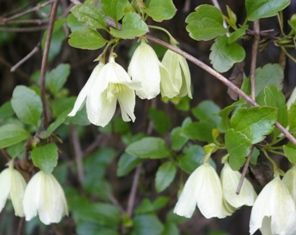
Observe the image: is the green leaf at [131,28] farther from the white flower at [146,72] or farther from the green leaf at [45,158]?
the green leaf at [45,158]

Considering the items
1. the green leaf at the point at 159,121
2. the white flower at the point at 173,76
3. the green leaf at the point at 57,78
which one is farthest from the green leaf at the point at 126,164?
the white flower at the point at 173,76

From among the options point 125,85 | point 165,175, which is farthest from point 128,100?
point 165,175

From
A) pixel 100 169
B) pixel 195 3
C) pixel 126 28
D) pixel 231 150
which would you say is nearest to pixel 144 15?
pixel 126 28

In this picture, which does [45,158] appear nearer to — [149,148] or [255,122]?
[149,148]

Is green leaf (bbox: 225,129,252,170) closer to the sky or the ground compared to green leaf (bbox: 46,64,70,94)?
closer to the ground

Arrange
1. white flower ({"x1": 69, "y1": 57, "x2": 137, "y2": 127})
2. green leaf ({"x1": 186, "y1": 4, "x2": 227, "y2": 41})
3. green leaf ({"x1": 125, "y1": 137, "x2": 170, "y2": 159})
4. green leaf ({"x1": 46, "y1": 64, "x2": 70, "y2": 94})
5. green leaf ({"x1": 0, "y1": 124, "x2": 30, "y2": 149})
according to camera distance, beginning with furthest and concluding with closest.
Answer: green leaf ({"x1": 46, "y1": 64, "x2": 70, "y2": 94}), green leaf ({"x1": 125, "y1": 137, "x2": 170, "y2": 159}), green leaf ({"x1": 0, "y1": 124, "x2": 30, "y2": 149}), green leaf ({"x1": 186, "y1": 4, "x2": 227, "y2": 41}), white flower ({"x1": 69, "y1": 57, "x2": 137, "y2": 127})

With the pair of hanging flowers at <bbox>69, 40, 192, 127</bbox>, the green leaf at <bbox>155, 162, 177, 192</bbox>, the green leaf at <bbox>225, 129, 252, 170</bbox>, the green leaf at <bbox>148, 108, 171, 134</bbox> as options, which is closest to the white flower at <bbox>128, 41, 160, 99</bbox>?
the pair of hanging flowers at <bbox>69, 40, 192, 127</bbox>

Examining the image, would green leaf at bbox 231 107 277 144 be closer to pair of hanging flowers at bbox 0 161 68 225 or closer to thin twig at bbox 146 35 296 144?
thin twig at bbox 146 35 296 144
